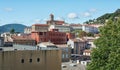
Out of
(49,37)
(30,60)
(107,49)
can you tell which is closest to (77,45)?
(49,37)

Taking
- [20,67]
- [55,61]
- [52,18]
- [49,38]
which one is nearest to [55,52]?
[55,61]

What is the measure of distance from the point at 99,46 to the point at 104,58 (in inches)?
39.7

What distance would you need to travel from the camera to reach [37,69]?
102ft

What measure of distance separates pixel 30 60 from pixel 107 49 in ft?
23.3

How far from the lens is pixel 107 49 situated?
2670cm

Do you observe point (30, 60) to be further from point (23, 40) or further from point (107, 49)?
point (23, 40)

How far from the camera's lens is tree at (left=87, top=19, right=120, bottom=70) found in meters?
25.4

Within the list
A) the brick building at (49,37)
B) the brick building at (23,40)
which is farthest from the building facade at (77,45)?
the brick building at (23,40)

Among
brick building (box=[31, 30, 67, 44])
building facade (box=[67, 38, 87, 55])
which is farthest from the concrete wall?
Answer: brick building (box=[31, 30, 67, 44])

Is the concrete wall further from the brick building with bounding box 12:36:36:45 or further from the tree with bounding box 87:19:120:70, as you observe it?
the brick building with bounding box 12:36:36:45

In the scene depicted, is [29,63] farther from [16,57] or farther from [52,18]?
[52,18]

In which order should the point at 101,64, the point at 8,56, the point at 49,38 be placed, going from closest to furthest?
the point at 101,64 < the point at 8,56 < the point at 49,38

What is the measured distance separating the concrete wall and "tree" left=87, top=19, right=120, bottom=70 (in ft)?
17.6

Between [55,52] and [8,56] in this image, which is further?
[55,52]
